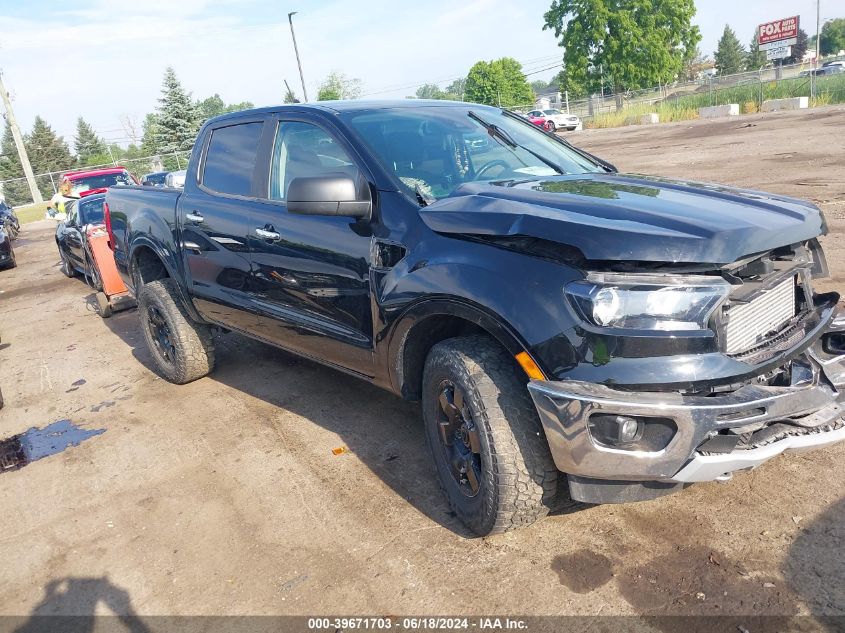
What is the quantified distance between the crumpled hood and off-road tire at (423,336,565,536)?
0.52m

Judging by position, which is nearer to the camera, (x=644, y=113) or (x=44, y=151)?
(x=644, y=113)

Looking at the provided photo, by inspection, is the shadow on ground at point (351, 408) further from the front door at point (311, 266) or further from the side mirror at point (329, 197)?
the side mirror at point (329, 197)

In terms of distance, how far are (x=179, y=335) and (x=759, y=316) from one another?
4.00 metres

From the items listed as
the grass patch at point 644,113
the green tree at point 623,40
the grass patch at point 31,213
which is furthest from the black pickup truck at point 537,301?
the green tree at point 623,40

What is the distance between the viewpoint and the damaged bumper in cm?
230

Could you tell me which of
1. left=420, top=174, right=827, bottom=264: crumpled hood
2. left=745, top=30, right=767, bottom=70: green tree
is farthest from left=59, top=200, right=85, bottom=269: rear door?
left=745, top=30, right=767, bottom=70: green tree

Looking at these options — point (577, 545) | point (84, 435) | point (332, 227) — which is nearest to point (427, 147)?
point (332, 227)

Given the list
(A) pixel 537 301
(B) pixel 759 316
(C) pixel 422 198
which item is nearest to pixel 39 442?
(C) pixel 422 198

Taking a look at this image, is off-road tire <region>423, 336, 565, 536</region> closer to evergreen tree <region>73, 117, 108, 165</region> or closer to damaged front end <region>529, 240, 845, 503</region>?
damaged front end <region>529, 240, 845, 503</region>

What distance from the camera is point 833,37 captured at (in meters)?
111

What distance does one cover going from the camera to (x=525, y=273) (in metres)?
2.55

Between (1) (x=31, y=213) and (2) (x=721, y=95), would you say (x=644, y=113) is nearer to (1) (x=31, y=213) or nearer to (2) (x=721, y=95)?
(2) (x=721, y=95)

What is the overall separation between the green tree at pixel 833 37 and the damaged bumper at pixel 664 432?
131m

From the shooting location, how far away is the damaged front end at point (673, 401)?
2312 millimetres
